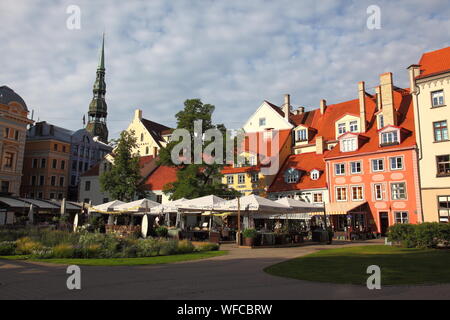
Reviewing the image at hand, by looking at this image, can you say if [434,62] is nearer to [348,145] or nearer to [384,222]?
[348,145]

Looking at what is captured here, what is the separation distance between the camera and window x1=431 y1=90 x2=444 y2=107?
3503 centimetres

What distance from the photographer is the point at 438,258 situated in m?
16.5

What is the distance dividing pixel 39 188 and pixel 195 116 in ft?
113

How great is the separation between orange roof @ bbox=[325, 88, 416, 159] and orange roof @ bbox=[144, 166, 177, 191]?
2164cm

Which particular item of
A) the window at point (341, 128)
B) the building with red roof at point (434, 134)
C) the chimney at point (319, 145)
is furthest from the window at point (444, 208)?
the chimney at point (319, 145)

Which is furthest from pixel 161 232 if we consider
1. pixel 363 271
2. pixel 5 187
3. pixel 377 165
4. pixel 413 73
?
pixel 5 187

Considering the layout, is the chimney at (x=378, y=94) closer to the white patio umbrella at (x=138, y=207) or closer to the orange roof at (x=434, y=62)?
the orange roof at (x=434, y=62)

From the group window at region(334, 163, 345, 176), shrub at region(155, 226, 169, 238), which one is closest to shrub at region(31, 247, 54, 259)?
shrub at region(155, 226, 169, 238)

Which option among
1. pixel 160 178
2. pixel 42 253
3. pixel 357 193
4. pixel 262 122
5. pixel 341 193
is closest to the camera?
pixel 42 253

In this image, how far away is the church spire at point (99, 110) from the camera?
91.2m

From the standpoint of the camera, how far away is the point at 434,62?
36.9 metres

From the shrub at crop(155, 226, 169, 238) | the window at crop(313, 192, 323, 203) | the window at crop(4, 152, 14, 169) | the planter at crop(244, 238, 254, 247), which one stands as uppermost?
the window at crop(4, 152, 14, 169)

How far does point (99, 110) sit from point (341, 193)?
225 ft

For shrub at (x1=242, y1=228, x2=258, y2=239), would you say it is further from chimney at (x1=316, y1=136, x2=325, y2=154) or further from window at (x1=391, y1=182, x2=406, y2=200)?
chimney at (x1=316, y1=136, x2=325, y2=154)
